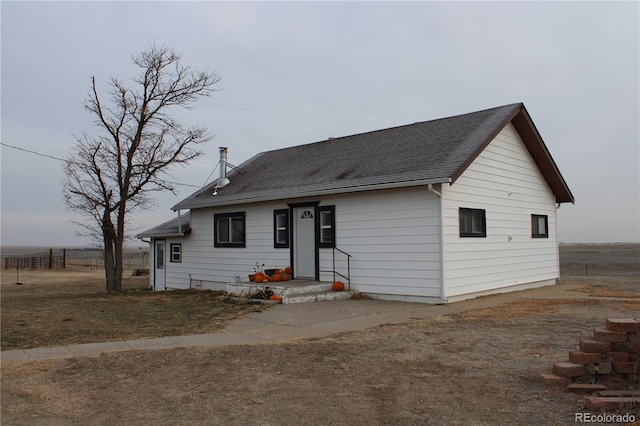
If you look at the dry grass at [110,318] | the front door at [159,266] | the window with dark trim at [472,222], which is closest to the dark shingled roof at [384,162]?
the window with dark trim at [472,222]

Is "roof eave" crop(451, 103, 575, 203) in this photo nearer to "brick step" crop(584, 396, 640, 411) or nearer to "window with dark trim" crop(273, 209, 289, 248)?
"window with dark trim" crop(273, 209, 289, 248)

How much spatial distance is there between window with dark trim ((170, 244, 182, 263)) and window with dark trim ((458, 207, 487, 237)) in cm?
1205

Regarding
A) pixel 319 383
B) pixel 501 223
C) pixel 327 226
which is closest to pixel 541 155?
pixel 501 223

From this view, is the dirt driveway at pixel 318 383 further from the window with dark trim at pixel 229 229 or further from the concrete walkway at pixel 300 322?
the window with dark trim at pixel 229 229

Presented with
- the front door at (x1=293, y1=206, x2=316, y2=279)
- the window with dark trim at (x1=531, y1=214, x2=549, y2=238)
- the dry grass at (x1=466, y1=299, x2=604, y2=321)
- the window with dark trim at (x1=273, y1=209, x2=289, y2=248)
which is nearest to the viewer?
the dry grass at (x1=466, y1=299, x2=604, y2=321)

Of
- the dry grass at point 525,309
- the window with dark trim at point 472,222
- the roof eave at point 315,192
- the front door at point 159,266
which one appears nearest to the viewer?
the dry grass at point 525,309

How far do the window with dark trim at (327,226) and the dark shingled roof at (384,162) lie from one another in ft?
2.27

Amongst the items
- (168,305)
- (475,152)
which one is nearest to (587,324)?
(475,152)

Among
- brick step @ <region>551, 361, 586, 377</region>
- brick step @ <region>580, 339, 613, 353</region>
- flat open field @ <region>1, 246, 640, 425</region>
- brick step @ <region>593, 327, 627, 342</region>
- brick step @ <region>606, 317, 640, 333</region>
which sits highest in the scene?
brick step @ <region>606, 317, 640, 333</region>

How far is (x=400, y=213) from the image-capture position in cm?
1347

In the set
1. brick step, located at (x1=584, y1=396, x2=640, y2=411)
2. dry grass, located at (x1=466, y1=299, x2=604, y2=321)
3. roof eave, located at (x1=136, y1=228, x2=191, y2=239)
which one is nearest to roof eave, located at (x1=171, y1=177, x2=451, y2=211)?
roof eave, located at (x1=136, y1=228, x2=191, y2=239)

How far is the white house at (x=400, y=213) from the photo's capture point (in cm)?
1312

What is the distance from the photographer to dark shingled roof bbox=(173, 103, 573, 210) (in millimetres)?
13391

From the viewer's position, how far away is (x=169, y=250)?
21828 millimetres
